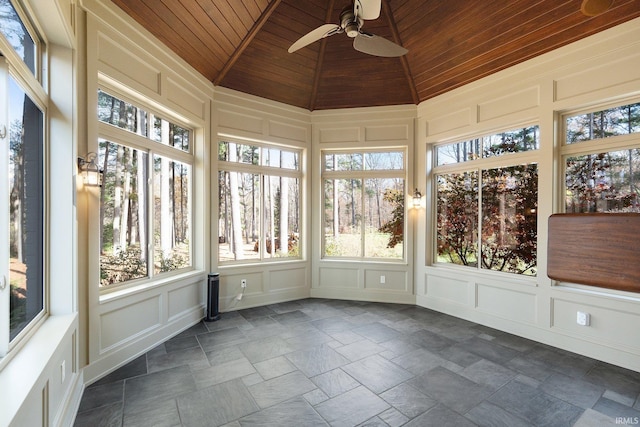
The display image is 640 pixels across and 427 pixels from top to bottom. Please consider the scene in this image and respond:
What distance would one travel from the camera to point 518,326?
12.0 ft

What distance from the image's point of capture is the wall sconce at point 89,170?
2.43m

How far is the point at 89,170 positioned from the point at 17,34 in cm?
96

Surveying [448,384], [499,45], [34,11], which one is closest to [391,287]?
[448,384]

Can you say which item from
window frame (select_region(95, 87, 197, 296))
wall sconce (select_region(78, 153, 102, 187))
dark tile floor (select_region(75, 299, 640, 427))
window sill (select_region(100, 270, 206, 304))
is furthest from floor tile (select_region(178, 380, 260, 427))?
wall sconce (select_region(78, 153, 102, 187))

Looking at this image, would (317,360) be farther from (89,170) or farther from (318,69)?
(318,69)

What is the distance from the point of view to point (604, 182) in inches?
123

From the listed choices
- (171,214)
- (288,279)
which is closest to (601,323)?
(288,279)

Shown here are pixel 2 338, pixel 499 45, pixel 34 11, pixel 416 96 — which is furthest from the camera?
pixel 416 96

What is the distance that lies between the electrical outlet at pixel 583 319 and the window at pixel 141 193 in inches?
Result: 183

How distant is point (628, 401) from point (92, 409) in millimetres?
4129

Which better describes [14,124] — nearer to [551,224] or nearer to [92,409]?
[92,409]

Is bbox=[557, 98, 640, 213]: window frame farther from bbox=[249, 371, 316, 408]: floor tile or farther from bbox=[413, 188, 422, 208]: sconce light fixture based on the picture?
bbox=[249, 371, 316, 408]: floor tile

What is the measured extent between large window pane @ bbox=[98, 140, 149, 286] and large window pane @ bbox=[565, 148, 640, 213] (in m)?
4.76

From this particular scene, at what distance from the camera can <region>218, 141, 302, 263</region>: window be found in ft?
14.7
